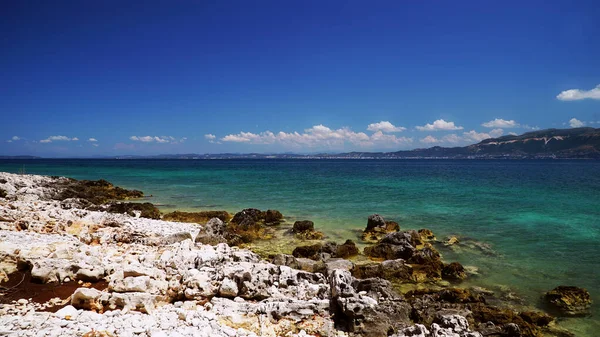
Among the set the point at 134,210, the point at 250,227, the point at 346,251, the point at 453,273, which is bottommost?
the point at 453,273

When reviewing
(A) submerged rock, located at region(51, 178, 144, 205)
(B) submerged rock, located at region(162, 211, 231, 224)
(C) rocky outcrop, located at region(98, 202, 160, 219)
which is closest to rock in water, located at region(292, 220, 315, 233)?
(B) submerged rock, located at region(162, 211, 231, 224)

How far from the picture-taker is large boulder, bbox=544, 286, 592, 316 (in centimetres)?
973

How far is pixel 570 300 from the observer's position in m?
9.95

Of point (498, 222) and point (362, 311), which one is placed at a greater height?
point (362, 311)

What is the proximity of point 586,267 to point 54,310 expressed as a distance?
18586 mm

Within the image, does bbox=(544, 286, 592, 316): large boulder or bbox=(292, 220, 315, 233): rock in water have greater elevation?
bbox=(292, 220, 315, 233): rock in water

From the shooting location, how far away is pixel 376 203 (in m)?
29.7

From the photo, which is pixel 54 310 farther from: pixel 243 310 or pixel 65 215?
pixel 65 215

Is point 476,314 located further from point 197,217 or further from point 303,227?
point 197,217

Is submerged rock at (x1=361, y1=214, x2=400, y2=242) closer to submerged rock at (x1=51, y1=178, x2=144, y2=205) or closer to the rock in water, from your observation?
the rock in water

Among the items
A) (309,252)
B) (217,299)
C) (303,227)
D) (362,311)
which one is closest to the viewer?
(362,311)

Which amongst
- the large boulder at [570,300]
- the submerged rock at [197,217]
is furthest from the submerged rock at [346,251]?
the submerged rock at [197,217]

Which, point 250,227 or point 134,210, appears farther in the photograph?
point 134,210

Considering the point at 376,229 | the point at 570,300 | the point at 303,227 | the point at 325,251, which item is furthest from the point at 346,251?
the point at 570,300
